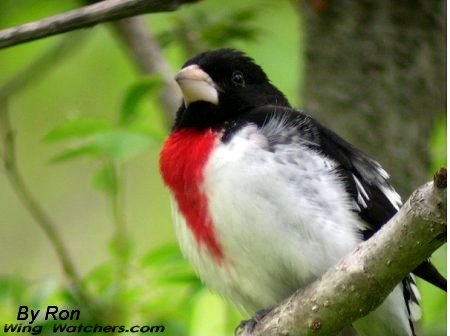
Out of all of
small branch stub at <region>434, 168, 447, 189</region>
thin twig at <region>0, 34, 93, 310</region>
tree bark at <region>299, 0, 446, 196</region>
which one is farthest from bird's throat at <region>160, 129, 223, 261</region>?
tree bark at <region>299, 0, 446, 196</region>

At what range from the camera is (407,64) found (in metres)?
4.73

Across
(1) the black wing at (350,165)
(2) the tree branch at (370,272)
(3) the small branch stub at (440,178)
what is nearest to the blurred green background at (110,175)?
(1) the black wing at (350,165)

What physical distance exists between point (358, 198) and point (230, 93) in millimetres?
636

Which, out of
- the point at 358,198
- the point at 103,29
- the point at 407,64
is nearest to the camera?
the point at 358,198

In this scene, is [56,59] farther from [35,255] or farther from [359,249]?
[359,249]

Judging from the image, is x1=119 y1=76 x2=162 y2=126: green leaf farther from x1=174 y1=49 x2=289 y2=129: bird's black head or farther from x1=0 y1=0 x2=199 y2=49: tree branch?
x1=0 y1=0 x2=199 y2=49: tree branch

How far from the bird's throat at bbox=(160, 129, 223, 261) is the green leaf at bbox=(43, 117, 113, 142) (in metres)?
0.47

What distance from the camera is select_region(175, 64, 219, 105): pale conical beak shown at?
12.2ft

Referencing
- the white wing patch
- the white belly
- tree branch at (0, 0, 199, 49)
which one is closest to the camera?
tree branch at (0, 0, 199, 49)

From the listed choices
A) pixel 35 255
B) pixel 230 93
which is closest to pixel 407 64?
pixel 230 93

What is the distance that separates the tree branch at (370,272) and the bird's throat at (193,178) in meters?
0.42

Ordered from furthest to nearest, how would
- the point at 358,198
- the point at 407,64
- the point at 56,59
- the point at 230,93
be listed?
the point at 56,59 < the point at 407,64 < the point at 230,93 < the point at 358,198

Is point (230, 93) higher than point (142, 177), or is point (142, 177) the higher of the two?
point (230, 93)

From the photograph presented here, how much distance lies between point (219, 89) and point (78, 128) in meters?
0.62
